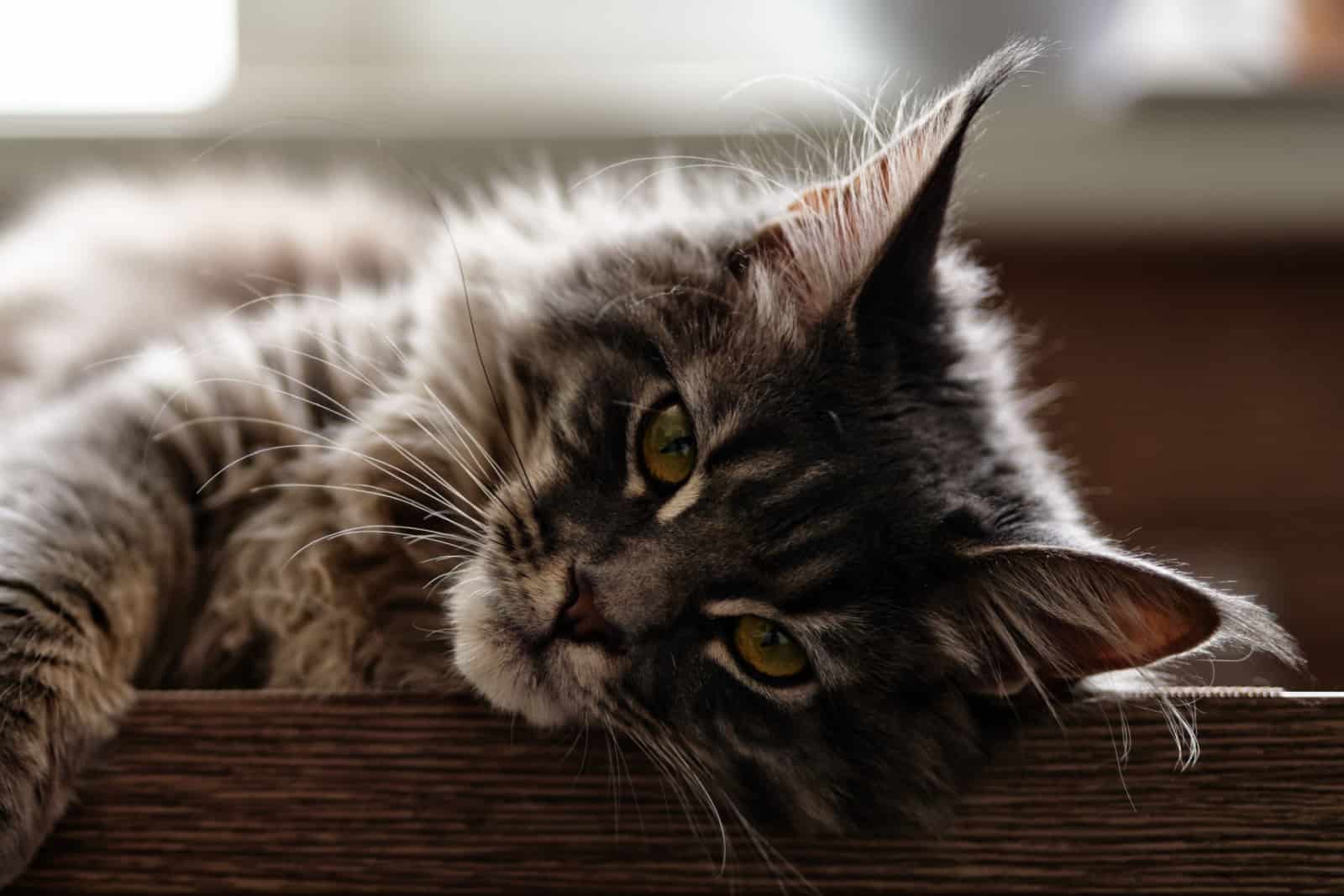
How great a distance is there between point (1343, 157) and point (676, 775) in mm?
2103

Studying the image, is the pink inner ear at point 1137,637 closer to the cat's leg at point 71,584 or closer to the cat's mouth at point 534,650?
the cat's mouth at point 534,650

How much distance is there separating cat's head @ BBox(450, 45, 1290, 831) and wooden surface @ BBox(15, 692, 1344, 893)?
59mm

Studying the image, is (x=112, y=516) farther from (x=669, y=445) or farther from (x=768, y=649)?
(x=768, y=649)

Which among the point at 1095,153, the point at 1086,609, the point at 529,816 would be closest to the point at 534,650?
the point at 529,816

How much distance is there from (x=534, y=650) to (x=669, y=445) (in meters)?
0.24

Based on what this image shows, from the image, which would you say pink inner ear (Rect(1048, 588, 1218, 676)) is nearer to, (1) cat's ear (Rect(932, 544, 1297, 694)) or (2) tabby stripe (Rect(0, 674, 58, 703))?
(1) cat's ear (Rect(932, 544, 1297, 694))

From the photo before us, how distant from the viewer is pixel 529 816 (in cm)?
95

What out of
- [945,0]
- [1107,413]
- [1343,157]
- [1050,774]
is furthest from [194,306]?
[1343,157]

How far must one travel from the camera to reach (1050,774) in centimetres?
94

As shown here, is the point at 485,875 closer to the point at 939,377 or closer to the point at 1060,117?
the point at 939,377

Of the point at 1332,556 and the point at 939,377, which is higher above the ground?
the point at 939,377

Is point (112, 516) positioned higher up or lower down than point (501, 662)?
higher up

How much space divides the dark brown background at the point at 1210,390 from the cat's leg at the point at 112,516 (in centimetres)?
161

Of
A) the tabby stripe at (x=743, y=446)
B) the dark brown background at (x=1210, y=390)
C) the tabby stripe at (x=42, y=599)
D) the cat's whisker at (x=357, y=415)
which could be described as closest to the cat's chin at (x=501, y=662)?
the cat's whisker at (x=357, y=415)
